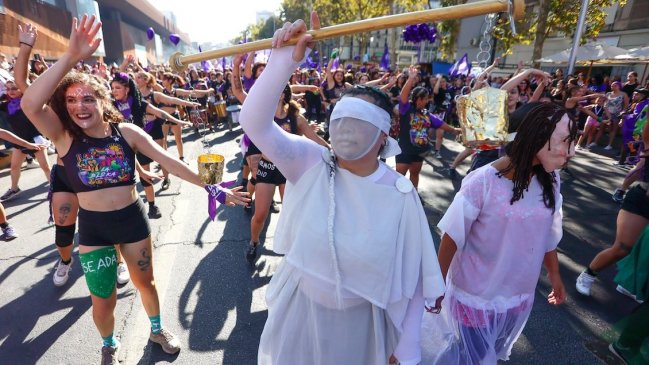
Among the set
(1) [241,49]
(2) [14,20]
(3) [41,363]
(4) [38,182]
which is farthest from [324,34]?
(2) [14,20]

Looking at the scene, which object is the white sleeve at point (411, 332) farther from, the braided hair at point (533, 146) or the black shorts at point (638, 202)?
the black shorts at point (638, 202)

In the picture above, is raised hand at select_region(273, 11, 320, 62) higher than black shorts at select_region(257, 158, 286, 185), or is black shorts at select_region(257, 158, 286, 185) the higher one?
raised hand at select_region(273, 11, 320, 62)

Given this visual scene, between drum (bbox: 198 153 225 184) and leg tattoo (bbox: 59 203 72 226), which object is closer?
drum (bbox: 198 153 225 184)

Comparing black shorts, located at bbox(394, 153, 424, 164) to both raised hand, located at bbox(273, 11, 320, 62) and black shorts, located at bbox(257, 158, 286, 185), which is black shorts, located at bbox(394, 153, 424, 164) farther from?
raised hand, located at bbox(273, 11, 320, 62)

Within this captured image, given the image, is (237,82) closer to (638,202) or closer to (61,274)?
(61,274)

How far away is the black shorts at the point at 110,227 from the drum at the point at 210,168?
2.13ft

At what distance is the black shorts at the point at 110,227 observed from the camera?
7.50 ft

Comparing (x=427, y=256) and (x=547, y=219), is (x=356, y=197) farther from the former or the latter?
(x=547, y=219)

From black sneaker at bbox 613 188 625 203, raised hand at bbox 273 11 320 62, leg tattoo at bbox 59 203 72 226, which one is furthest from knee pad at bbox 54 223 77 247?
black sneaker at bbox 613 188 625 203

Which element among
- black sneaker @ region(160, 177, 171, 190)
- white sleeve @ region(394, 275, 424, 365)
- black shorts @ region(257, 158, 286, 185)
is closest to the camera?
white sleeve @ region(394, 275, 424, 365)

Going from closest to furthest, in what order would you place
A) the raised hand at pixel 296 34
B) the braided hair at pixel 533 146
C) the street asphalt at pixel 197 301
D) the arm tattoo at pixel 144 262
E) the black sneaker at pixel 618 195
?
1. the raised hand at pixel 296 34
2. the braided hair at pixel 533 146
3. the arm tattoo at pixel 144 262
4. the street asphalt at pixel 197 301
5. the black sneaker at pixel 618 195

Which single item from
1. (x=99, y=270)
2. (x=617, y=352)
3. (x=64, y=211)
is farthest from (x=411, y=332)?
(x=64, y=211)

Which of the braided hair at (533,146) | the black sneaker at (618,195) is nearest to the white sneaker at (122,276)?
the braided hair at (533,146)

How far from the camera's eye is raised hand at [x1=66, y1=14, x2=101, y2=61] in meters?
1.81
